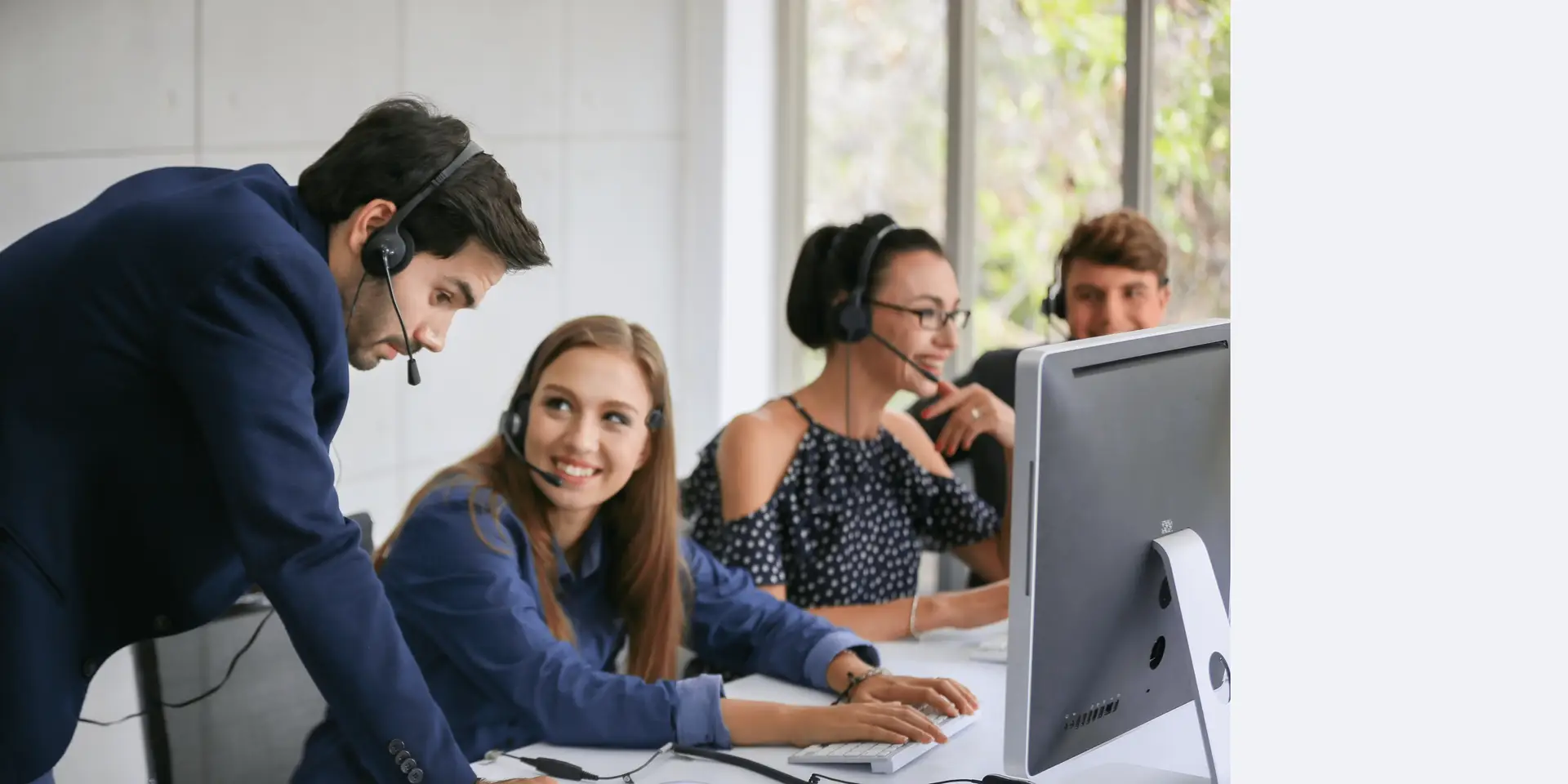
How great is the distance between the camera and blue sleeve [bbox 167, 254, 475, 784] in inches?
46.4

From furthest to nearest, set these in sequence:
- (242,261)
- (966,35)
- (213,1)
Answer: (966,35)
(213,1)
(242,261)

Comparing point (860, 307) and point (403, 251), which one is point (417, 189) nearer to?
point (403, 251)

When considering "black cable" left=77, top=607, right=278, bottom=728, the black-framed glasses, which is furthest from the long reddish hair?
the black-framed glasses

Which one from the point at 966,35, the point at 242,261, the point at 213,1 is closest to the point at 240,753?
the point at 242,261

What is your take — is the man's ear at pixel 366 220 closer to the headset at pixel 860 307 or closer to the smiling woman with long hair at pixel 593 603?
the smiling woman with long hair at pixel 593 603

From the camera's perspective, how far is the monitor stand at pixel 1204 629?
1175 millimetres

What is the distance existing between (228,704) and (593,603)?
0.44m

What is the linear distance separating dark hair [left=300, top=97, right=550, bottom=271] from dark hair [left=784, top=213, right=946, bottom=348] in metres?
0.87

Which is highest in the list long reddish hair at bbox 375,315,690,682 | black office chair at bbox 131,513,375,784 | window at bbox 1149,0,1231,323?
window at bbox 1149,0,1231,323

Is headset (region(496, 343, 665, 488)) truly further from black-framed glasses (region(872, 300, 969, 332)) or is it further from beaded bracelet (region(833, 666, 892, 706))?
black-framed glasses (region(872, 300, 969, 332))
